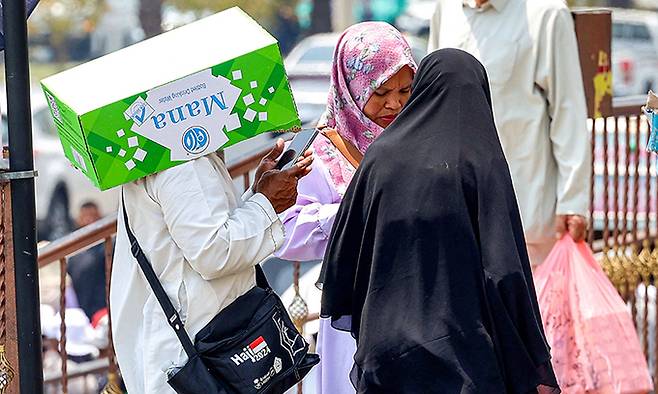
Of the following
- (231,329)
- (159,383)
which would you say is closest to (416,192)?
(231,329)

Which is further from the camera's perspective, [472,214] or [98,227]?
[98,227]

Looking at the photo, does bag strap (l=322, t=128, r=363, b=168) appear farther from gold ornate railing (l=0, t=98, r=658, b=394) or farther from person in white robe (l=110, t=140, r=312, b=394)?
gold ornate railing (l=0, t=98, r=658, b=394)

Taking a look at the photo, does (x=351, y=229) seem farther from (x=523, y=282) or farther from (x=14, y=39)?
(x=14, y=39)

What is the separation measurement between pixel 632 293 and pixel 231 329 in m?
2.95

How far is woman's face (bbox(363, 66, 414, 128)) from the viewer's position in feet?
12.4

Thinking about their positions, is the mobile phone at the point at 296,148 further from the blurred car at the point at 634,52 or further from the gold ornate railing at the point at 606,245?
the blurred car at the point at 634,52

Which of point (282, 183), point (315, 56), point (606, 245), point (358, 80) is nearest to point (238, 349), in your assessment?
point (282, 183)

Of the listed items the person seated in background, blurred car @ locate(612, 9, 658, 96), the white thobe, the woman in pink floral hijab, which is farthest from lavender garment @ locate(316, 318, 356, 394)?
blurred car @ locate(612, 9, 658, 96)

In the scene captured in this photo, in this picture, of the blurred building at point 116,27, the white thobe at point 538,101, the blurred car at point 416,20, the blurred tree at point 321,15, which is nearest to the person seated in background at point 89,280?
the white thobe at point 538,101

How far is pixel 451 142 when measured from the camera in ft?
10.5

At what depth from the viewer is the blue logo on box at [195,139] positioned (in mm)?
3168

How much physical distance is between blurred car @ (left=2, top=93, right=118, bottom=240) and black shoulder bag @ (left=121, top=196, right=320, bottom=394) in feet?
39.4

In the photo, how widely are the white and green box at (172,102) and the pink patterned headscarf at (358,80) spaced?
538 mm

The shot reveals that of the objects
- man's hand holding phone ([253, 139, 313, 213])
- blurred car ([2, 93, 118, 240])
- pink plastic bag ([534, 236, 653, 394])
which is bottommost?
blurred car ([2, 93, 118, 240])
